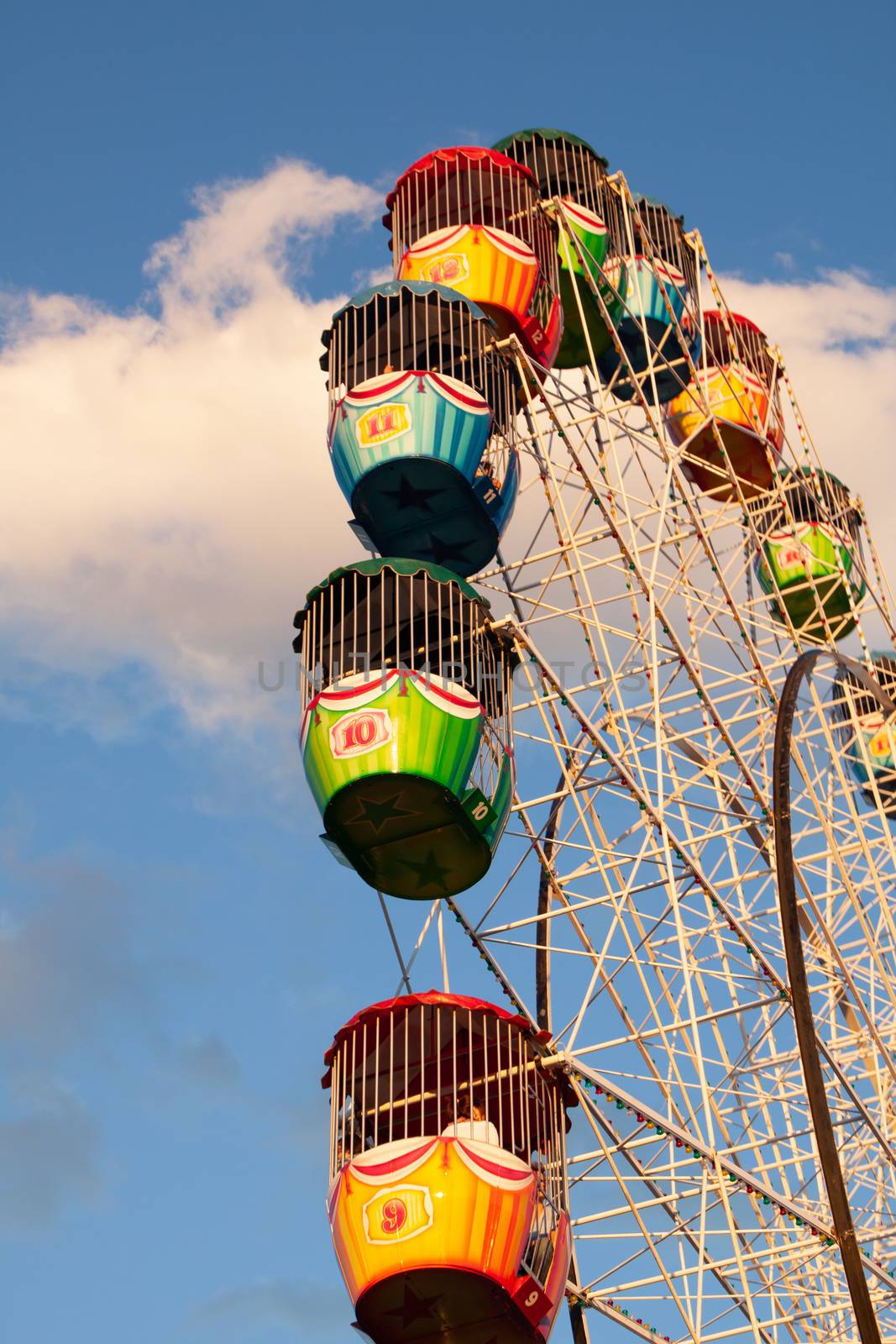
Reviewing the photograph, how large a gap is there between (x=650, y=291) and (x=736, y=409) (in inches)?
173

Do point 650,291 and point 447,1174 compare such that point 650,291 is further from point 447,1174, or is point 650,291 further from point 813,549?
point 447,1174

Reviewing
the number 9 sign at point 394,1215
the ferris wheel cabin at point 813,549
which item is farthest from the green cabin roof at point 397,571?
the ferris wheel cabin at point 813,549

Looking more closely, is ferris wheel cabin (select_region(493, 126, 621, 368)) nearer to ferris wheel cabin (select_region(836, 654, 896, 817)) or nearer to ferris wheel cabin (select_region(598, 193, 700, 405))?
ferris wheel cabin (select_region(598, 193, 700, 405))

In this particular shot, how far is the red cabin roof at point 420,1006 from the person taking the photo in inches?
763

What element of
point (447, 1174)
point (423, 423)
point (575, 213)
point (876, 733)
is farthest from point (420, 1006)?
point (876, 733)

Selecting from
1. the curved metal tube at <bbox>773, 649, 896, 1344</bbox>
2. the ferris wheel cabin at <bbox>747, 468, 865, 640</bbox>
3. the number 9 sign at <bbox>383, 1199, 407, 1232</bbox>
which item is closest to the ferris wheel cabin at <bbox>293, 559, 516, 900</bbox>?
the curved metal tube at <bbox>773, 649, 896, 1344</bbox>

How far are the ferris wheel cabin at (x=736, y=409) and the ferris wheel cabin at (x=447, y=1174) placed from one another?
14.8 metres

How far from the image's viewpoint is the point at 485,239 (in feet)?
84.5

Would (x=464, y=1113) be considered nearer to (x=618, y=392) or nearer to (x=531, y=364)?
(x=531, y=364)

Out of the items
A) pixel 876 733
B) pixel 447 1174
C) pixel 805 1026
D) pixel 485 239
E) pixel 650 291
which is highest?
pixel 650 291

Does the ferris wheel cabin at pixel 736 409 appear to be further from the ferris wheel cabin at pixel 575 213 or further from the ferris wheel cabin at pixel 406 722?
the ferris wheel cabin at pixel 406 722

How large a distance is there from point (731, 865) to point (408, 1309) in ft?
33.5

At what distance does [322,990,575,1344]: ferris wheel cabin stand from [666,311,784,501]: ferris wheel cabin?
14.8 m

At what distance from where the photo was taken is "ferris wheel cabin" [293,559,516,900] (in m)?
20.0
